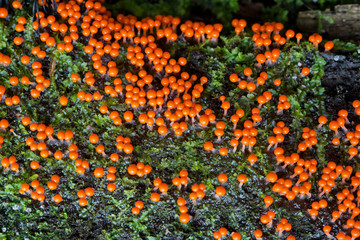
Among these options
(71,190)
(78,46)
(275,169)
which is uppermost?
(78,46)

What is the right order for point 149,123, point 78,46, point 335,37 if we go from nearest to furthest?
1. point 149,123
2. point 78,46
3. point 335,37

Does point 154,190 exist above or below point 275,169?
below

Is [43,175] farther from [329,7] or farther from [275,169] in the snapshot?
[329,7]

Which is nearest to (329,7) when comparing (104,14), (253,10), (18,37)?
(253,10)

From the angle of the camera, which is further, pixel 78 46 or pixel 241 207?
pixel 78 46

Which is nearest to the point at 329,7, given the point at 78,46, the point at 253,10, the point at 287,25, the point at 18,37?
the point at 287,25

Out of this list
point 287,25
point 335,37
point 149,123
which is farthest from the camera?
point 287,25
